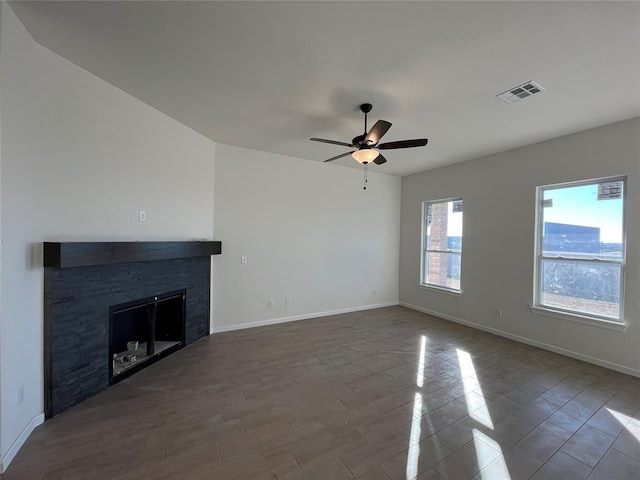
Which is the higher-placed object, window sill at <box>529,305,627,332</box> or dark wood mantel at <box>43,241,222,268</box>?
dark wood mantel at <box>43,241,222,268</box>

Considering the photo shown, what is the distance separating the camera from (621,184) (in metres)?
3.20

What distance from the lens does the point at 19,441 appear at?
186 cm

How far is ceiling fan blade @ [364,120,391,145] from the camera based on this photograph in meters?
2.43

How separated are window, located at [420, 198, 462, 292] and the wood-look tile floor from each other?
5.95 feet

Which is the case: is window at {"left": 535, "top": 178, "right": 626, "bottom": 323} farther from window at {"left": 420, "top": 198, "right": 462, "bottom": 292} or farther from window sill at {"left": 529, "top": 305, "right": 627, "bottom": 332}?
window at {"left": 420, "top": 198, "right": 462, "bottom": 292}

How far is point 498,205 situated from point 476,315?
1.85m

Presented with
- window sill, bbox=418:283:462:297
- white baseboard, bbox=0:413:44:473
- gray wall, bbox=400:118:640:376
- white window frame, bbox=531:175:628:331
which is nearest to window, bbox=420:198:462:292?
window sill, bbox=418:283:462:297

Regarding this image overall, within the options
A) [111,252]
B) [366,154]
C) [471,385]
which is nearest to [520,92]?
[366,154]

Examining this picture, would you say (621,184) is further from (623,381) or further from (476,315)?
(476,315)

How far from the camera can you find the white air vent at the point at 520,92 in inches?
95.9

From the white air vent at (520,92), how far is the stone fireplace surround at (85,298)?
379 centimetres

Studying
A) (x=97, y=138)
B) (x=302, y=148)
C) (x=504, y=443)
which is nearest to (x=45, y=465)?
(x=97, y=138)

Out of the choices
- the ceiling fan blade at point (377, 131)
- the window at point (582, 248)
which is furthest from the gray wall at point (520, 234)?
the ceiling fan blade at point (377, 131)

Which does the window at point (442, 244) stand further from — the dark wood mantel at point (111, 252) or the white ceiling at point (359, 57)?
the dark wood mantel at point (111, 252)
